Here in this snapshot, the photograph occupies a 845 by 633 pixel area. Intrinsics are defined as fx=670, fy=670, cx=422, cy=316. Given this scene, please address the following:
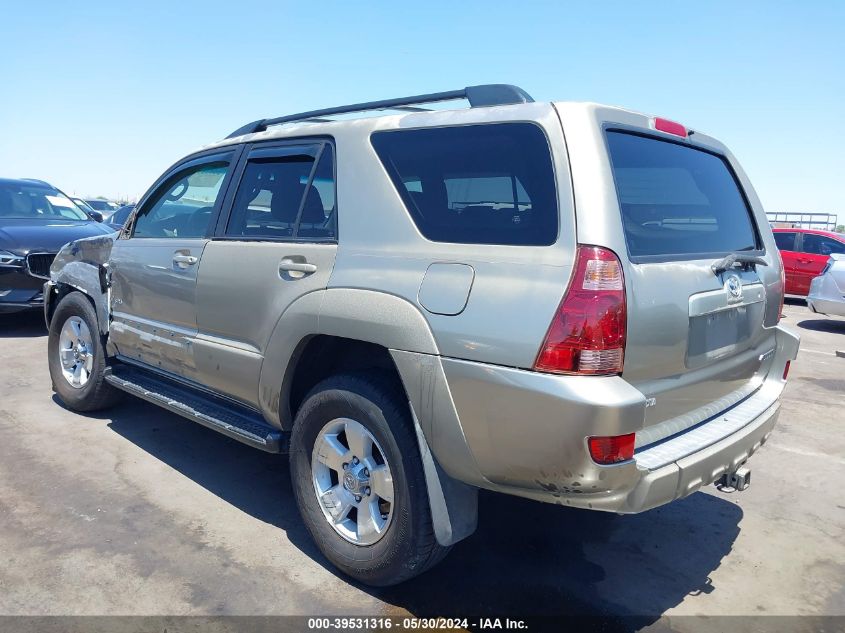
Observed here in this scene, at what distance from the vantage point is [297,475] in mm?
3133

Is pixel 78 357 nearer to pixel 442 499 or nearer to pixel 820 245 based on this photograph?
pixel 442 499

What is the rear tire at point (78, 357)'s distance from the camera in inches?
186

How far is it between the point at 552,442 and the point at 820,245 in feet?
44.1

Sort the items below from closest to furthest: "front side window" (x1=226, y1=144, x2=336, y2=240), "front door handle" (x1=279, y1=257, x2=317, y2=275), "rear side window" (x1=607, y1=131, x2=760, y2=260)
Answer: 1. "rear side window" (x1=607, y1=131, x2=760, y2=260)
2. "front door handle" (x1=279, y1=257, x2=317, y2=275)
3. "front side window" (x1=226, y1=144, x2=336, y2=240)

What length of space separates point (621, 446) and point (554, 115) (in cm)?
120

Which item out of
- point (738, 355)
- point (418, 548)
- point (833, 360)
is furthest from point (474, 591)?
point (833, 360)

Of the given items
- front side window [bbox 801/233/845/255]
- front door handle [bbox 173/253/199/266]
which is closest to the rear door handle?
front door handle [bbox 173/253/199/266]

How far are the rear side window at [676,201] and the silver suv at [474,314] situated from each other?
0.02m

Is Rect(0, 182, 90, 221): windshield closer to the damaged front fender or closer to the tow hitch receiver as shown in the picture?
the damaged front fender

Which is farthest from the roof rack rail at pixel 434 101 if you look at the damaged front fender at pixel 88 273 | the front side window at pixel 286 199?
the damaged front fender at pixel 88 273

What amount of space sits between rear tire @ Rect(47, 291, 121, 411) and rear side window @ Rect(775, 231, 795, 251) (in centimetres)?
1311

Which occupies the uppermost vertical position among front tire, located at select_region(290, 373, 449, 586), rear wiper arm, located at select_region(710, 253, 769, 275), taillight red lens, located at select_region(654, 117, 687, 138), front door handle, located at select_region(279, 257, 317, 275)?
taillight red lens, located at select_region(654, 117, 687, 138)

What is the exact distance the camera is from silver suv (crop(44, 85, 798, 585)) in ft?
7.50

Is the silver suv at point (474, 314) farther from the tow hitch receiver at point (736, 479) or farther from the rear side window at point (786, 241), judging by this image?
the rear side window at point (786, 241)
